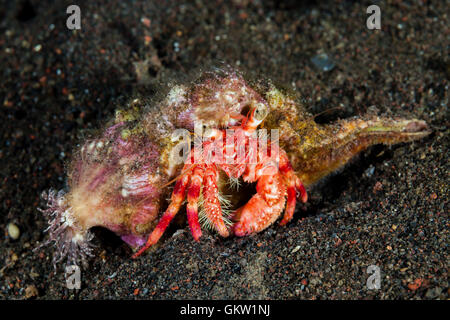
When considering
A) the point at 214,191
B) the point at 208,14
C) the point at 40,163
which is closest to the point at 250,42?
the point at 208,14

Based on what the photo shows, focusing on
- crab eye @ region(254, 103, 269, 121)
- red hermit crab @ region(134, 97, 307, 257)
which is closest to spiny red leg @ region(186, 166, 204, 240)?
red hermit crab @ region(134, 97, 307, 257)

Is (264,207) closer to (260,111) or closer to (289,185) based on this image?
(289,185)

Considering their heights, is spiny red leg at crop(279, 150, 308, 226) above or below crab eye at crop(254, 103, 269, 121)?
below

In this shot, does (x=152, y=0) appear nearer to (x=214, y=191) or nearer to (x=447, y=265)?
(x=214, y=191)

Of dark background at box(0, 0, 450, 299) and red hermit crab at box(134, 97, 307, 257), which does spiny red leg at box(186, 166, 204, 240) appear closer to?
red hermit crab at box(134, 97, 307, 257)

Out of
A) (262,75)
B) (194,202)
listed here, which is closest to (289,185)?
(194,202)
